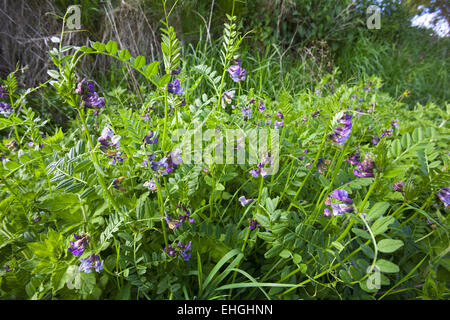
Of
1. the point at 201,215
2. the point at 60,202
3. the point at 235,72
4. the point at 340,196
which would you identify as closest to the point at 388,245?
the point at 340,196

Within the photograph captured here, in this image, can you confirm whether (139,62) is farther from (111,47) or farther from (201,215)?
(201,215)

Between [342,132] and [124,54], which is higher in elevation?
[124,54]

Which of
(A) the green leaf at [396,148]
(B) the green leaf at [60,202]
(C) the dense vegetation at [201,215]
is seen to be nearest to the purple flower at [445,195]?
(C) the dense vegetation at [201,215]

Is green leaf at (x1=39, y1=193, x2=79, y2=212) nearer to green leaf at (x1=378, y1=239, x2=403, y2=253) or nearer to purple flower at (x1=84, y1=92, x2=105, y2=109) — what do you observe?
purple flower at (x1=84, y1=92, x2=105, y2=109)

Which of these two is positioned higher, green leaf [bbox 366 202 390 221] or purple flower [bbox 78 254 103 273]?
green leaf [bbox 366 202 390 221]

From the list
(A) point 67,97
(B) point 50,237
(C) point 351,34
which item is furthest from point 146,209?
(C) point 351,34

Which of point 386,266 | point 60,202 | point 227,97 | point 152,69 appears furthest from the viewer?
point 227,97

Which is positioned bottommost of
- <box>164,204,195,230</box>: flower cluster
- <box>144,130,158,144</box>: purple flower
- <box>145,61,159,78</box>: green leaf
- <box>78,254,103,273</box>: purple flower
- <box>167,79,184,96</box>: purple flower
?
<box>78,254,103,273</box>: purple flower

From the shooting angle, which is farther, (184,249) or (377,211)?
(184,249)

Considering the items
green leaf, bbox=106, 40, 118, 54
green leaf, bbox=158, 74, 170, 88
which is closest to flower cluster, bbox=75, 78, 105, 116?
green leaf, bbox=106, 40, 118, 54

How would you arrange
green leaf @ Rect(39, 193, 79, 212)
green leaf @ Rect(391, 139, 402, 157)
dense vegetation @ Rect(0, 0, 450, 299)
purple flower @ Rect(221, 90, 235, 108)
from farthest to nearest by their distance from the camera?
1. purple flower @ Rect(221, 90, 235, 108)
2. green leaf @ Rect(391, 139, 402, 157)
3. green leaf @ Rect(39, 193, 79, 212)
4. dense vegetation @ Rect(0, 0, 450, 299)

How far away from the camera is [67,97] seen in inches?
24.5

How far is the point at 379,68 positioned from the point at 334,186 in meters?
3.92
